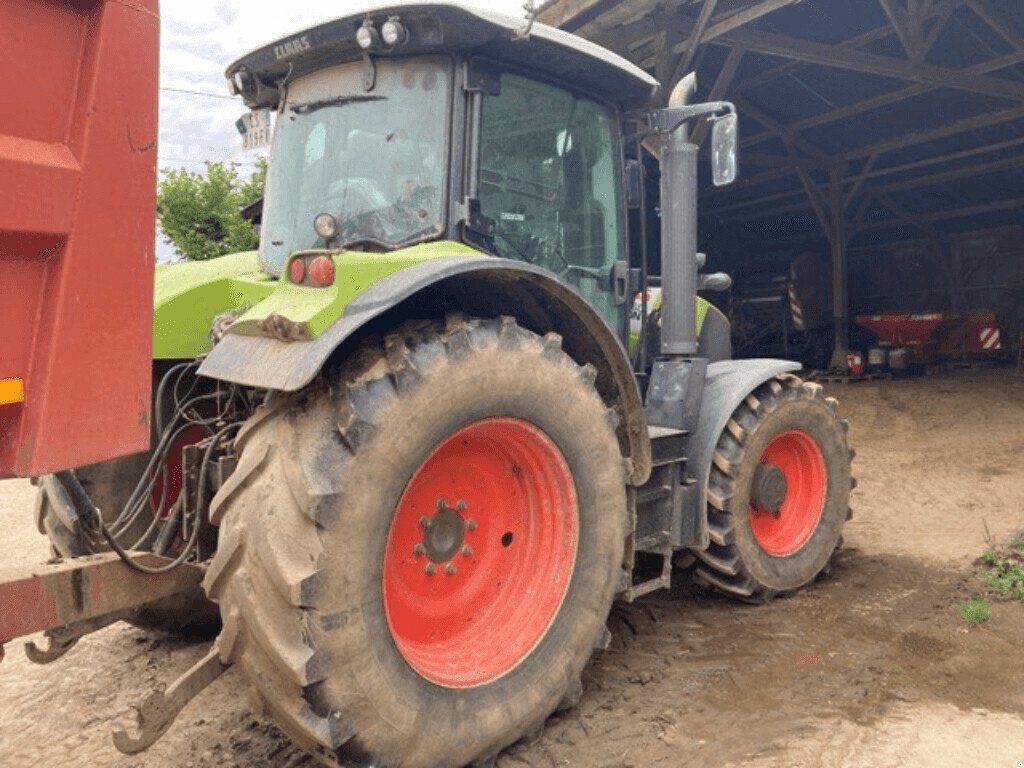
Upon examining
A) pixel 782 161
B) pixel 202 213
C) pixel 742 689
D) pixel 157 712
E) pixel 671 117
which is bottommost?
pixel 742 689

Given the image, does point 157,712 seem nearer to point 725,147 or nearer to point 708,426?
point 708,426

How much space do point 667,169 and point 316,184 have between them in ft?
4.97

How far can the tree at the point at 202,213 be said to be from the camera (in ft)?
Result: 37.2

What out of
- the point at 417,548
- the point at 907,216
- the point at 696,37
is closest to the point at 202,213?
the point at 696,37

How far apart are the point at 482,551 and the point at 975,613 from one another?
2.28m

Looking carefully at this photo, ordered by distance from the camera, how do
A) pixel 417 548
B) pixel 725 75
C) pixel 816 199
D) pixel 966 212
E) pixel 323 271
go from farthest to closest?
pixel 966 212, pixel 816 199, pixel 725 75, pixel 417 548, pixel 323 271

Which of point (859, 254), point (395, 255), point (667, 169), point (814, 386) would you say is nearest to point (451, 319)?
point (395, 255)

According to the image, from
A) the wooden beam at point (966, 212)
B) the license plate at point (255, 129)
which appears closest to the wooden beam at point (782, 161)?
the wooden beam at point (966, 212)

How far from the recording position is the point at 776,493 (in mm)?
3709

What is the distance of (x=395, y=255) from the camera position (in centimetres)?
237

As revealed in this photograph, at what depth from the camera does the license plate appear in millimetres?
3215

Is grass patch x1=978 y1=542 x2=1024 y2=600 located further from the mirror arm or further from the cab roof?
the cab roof

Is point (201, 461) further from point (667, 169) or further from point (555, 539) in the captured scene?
point (667, 169)

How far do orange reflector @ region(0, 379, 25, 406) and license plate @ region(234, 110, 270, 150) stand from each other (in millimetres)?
1931
